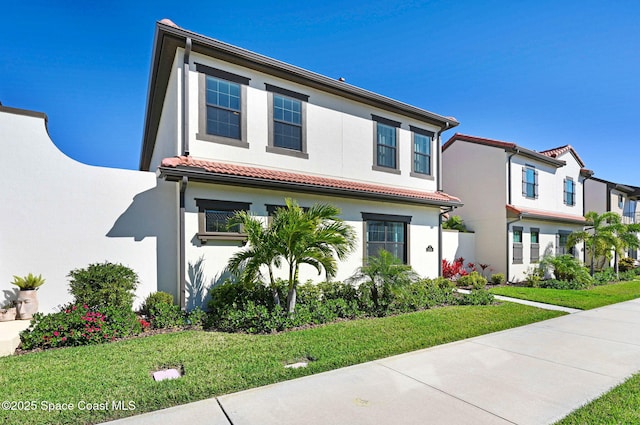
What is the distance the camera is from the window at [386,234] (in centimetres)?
1113

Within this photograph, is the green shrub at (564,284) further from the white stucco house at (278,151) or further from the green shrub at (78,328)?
the green shrub at (78,328)

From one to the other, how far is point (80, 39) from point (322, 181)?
840 cm

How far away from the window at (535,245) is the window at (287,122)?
45.9ft

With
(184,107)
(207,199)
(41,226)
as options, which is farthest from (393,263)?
(41,226)

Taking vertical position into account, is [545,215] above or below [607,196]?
below

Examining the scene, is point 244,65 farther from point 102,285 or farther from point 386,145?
point 102,285

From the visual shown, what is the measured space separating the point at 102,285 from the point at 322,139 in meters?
7.24

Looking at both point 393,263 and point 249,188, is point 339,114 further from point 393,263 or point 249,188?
point 393,263

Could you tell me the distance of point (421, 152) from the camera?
1309cm

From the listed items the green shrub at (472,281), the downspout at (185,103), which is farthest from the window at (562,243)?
the downspout at (185,103)

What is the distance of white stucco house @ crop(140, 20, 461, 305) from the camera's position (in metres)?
8.00

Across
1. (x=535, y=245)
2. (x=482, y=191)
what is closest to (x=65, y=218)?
(x=482, y=191)

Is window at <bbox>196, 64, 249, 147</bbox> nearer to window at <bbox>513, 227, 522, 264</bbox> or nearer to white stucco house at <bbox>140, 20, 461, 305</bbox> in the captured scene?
white stucco house at <bbox>140, 20, 461, 305</bbox>

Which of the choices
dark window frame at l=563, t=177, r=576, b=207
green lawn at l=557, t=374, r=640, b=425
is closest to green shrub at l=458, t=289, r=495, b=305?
green lawn at l=557, t=374, r=640, b=425
